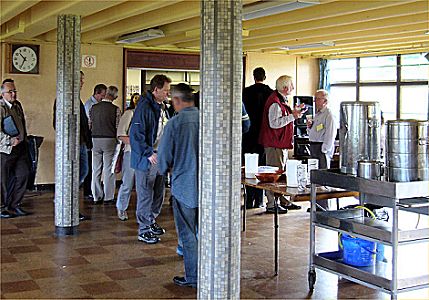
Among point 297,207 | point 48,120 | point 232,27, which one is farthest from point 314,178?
point 48,120

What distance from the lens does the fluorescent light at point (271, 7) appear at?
21.9 feet

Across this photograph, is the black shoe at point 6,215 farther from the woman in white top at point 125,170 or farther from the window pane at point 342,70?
the window pane at point 342,70

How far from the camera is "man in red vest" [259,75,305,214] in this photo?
7898 millimetres

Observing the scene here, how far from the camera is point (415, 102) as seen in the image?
39.6 ft

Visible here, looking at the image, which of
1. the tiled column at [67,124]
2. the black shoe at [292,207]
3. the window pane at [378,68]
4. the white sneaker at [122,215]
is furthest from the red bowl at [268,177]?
the window pane at [378,68]

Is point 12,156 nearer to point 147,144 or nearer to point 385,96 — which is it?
point 147,144

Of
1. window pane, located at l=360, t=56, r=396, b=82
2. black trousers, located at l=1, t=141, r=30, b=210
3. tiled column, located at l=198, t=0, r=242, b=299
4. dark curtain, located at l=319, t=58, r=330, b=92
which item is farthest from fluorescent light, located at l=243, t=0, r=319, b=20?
dark curtain, located at l=319, t=58, r=330, b=92

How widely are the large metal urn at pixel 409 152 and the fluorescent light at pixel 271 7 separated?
2454 millimetres

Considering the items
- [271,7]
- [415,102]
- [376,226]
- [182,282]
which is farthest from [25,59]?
[376,226]

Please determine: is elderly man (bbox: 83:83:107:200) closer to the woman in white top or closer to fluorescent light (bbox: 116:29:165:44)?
fluorescent light (bbox: 116:29:165:44)

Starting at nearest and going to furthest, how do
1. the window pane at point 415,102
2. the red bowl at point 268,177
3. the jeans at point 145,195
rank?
the red bowl at point 268,177
the jeans at point 145,195
the window pane at point 415,102

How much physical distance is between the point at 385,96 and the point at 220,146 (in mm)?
9112

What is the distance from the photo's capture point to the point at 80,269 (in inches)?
223

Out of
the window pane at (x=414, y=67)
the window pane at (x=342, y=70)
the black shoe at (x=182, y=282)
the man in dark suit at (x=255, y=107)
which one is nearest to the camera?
the black shoe at (x=182, y=282)
